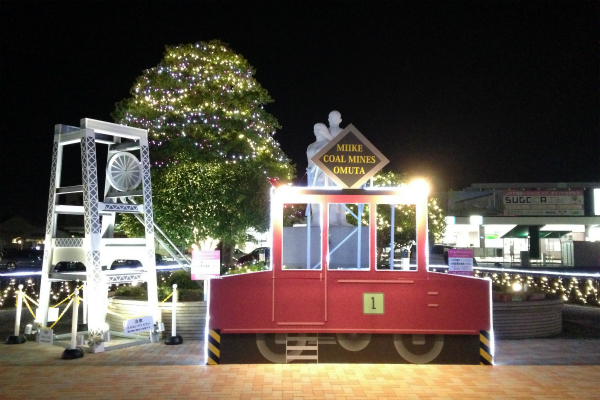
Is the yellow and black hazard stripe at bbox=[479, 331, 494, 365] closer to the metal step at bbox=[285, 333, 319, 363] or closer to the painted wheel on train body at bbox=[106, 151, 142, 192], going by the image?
the metal step at bbox=[285, 333, 319, 363]

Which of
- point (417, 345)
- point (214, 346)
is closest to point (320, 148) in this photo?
point (417, 345)

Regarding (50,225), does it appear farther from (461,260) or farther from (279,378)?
(461,260)

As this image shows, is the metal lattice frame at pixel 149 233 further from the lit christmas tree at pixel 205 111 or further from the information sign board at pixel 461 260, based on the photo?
the lit christmas tree at pixel 205 111

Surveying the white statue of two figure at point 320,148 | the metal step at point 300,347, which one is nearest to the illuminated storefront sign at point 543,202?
the white statue of two figure at point 320,148

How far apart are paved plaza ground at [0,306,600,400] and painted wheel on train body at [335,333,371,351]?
0.27 m

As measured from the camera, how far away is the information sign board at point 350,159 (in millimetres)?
8594

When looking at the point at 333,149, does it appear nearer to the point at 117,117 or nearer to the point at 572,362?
the point at 572,362

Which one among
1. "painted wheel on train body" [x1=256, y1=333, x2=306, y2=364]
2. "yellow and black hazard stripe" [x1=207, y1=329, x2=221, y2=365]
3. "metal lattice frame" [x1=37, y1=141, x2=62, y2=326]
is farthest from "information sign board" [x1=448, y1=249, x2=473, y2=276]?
"metal lattice frame" [x1=37, y1=141, x2=62, y2=326]

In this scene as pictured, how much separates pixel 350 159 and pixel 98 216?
14.1 feet

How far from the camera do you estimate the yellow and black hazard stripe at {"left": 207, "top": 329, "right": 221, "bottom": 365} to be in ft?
26.5

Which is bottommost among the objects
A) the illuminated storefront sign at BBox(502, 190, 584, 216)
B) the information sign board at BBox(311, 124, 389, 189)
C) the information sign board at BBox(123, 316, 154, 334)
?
the information sign board at BBox(123, 316, 154, 334)

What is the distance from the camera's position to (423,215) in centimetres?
823

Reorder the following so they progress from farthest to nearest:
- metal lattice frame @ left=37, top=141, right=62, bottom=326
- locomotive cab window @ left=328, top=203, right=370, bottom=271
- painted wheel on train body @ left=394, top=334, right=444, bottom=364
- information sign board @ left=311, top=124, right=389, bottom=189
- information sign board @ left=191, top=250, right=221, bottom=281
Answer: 1. locomotive cab window @ left=328, top=203, right=370, bottom=271
2. information sign board @ left=191, top=250, right=221, bottom=281
3. metal lattice frame @ left=37, top=141, right=62, bottom=326
4. information sign board @ left=311, top=124, right=389, bottom=189
5. painted wheel on train body @ left=394, top=334, right=444, bottom=364

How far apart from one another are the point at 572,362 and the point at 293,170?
1724 cm
